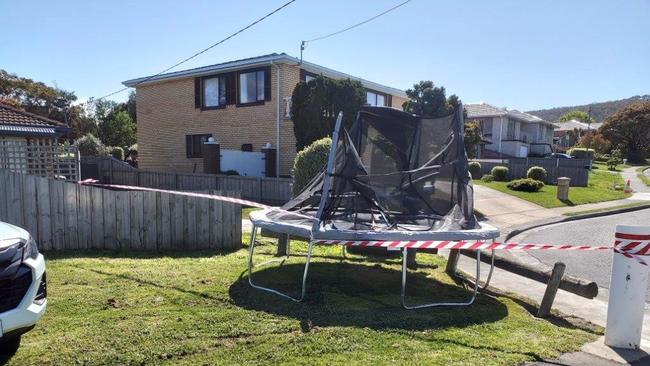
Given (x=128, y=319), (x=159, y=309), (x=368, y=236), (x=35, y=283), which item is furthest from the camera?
(x=368, y=236)

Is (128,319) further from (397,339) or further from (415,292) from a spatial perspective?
(415,292)

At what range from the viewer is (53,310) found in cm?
434

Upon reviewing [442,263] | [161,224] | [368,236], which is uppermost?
[368,236]

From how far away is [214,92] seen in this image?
22.2 meters

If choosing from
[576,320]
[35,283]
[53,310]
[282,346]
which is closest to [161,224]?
[53,310]

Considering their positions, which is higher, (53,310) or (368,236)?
(368,236)

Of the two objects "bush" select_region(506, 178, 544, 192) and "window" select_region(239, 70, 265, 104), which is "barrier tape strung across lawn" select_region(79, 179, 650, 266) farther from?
"bush" select_region(506, 178, 544, 192)

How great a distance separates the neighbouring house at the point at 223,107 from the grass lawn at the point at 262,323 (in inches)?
557

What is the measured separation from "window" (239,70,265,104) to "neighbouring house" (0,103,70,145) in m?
7.54

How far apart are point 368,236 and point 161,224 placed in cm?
Answer: 444

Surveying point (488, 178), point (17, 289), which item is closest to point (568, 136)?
point (488, 178)

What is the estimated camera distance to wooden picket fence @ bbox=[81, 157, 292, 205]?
1606 cm

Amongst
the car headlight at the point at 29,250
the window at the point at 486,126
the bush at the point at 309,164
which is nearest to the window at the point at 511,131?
the window at the point at 486,126

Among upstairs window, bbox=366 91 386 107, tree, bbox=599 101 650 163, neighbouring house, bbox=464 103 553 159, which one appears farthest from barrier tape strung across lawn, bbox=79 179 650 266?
tree, bbox=599 101 650 163
